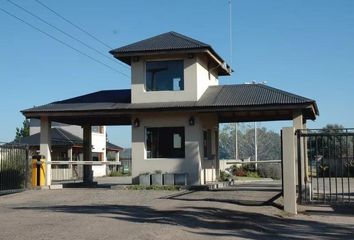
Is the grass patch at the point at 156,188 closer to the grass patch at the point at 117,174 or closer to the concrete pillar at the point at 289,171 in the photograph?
the concrete pillar at the point at 289,171

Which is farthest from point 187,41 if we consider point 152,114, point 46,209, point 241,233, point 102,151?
point 102,151

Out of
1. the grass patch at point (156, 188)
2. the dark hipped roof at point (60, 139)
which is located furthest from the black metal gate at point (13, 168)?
the dark hipped roof at point (60, 139)

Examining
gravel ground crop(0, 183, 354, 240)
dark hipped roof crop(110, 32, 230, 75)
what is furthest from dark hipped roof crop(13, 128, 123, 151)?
gravel ground crop(0, 183, 354, 240)

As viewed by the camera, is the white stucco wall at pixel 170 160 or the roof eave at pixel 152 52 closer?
the roof eave at pixel 152 52

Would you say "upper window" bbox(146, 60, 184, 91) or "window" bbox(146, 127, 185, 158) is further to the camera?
"upper window" bbox(146, 60, 184, 91)

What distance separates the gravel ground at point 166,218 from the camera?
11.7 meters

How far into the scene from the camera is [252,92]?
82.7ft

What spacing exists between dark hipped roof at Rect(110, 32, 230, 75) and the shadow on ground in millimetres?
9499

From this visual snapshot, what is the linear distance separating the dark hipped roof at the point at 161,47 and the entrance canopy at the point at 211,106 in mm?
2152

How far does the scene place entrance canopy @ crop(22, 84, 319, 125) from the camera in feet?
74.3

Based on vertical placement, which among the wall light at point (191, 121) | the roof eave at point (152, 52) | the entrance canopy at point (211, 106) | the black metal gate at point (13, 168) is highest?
the roof eave at point (152, 52)

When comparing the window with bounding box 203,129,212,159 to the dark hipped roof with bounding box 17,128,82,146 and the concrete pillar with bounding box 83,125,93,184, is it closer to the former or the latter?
the concrete pillar with bounding box 83,125,93,184

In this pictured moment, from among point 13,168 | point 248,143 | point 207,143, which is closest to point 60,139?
point 207,143

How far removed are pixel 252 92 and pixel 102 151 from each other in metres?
31.3
